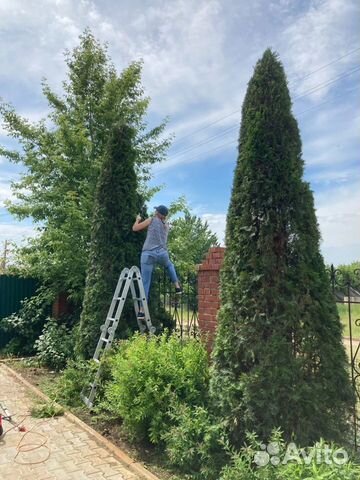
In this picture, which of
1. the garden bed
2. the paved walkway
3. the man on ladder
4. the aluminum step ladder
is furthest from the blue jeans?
the paved walkway

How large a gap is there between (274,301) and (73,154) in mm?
6353

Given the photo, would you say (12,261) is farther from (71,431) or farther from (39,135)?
(71,431)

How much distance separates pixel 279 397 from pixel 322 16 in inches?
187

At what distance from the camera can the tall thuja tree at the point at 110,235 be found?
567cm

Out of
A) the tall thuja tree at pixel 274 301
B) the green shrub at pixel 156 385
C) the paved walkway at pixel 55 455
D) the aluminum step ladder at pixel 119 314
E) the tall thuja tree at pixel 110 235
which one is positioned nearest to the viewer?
the tall thuja tree at pixel 274 301

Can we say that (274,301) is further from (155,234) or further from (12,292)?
(12,292)

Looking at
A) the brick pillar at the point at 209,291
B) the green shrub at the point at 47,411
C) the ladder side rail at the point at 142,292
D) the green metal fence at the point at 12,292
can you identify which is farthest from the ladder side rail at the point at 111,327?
the green metal fence at the point at 12,292

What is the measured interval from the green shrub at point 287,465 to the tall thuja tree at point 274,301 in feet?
0.93

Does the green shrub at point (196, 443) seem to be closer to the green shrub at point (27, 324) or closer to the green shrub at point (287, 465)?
the green shrub at point (287, 465)

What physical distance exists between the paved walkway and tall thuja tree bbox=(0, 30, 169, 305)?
3.41 meters

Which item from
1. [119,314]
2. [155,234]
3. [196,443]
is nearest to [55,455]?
[196,443]

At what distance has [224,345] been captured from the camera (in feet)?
10.6

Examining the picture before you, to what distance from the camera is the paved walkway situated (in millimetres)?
3217

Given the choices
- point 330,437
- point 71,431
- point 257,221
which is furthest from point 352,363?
point 71,431
